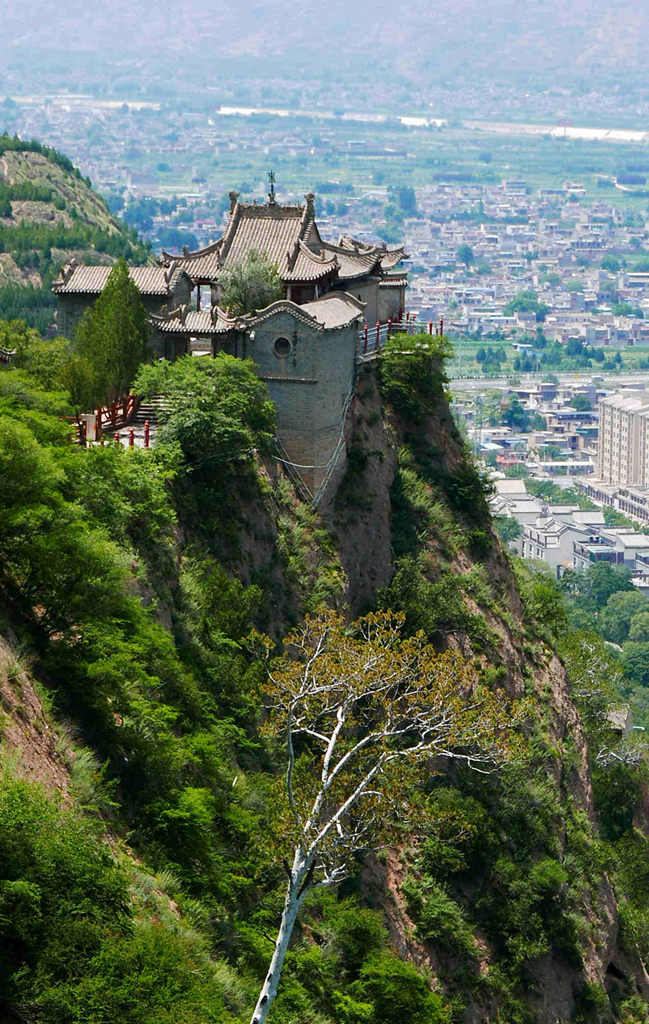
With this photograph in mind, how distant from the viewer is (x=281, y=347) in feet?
127

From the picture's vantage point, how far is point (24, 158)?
384 ft

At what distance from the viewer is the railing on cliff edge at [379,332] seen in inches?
1697

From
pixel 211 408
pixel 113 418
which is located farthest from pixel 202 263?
pixel 211 408

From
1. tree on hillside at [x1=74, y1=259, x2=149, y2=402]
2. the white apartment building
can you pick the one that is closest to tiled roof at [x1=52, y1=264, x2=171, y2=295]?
tree on hillside at [x1=74, y1=259, x2=149, y2=402]

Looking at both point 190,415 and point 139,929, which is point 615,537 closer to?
point 190,415

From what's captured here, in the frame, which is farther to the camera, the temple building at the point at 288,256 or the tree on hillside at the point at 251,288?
the temple building at the point at 288,256

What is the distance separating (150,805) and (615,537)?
402ft

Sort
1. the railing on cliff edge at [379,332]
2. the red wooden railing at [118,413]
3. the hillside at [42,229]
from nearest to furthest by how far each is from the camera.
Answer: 1. the red wooden railing at [118,413]
2. the railing on cliff edge at [379,332]
3. the hillside at [42,229]

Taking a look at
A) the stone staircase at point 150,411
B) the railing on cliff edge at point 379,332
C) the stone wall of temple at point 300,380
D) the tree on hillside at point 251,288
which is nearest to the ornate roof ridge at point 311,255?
the tree on hillside at point 251,288

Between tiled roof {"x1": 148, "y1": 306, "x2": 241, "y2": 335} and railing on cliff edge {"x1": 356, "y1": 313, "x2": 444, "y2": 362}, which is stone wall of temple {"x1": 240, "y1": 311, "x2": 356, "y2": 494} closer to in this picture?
tiled roof {"x1": 148, "y1": 306, "x2": 241, "y2": 335}

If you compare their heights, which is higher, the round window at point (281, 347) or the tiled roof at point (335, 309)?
the tiled roof at point (335, 309)

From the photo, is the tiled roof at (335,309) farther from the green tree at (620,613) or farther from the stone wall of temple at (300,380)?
the green tree at (620,613)

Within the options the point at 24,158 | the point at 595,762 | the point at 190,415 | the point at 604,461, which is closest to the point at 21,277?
the point at 24,158

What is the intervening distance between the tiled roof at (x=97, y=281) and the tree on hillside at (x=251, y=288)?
4.62 feet
